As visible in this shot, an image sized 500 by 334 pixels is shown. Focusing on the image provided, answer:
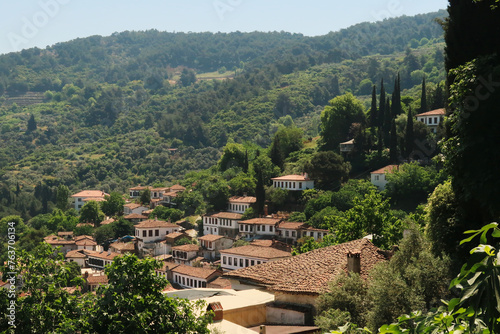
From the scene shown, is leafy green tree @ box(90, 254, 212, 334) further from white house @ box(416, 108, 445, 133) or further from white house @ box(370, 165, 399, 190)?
white house @ box(416, 108, 445, 133)

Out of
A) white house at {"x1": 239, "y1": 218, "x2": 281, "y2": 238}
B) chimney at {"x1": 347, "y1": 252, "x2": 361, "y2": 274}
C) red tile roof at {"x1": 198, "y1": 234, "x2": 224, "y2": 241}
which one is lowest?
red tile roof at {"x1": 198, "y1": 234, "x2": 224, "y2": 241}


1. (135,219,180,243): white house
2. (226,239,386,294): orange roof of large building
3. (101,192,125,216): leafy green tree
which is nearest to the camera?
(226,239,386,294): orange roof of large building

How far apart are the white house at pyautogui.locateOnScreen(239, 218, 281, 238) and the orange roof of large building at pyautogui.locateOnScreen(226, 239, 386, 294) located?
122 ft

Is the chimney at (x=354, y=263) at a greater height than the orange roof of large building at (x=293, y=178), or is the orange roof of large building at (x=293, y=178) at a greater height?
the chimney at (x=354, y=263)

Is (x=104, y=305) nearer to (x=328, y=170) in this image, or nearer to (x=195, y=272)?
(x=195, y=272)

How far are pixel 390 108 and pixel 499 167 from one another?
50003mm

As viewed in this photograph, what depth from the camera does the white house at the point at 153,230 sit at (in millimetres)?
66062

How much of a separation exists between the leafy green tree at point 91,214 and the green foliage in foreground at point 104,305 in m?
70.9

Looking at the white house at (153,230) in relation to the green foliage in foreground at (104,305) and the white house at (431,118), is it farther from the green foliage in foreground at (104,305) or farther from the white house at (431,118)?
the green foliage in foreground at (104,305)

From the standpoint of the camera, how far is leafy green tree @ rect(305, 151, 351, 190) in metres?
58.0

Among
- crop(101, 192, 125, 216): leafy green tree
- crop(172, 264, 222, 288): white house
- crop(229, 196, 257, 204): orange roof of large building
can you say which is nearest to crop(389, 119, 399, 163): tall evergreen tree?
crop(229, 196, 257, 204): orange roof of large building

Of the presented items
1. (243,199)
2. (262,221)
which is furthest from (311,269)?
(243,199)

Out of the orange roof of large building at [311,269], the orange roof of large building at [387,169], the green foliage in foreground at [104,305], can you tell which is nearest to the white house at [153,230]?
the orange roof of large building at [387,169]

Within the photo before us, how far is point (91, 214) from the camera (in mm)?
80688
